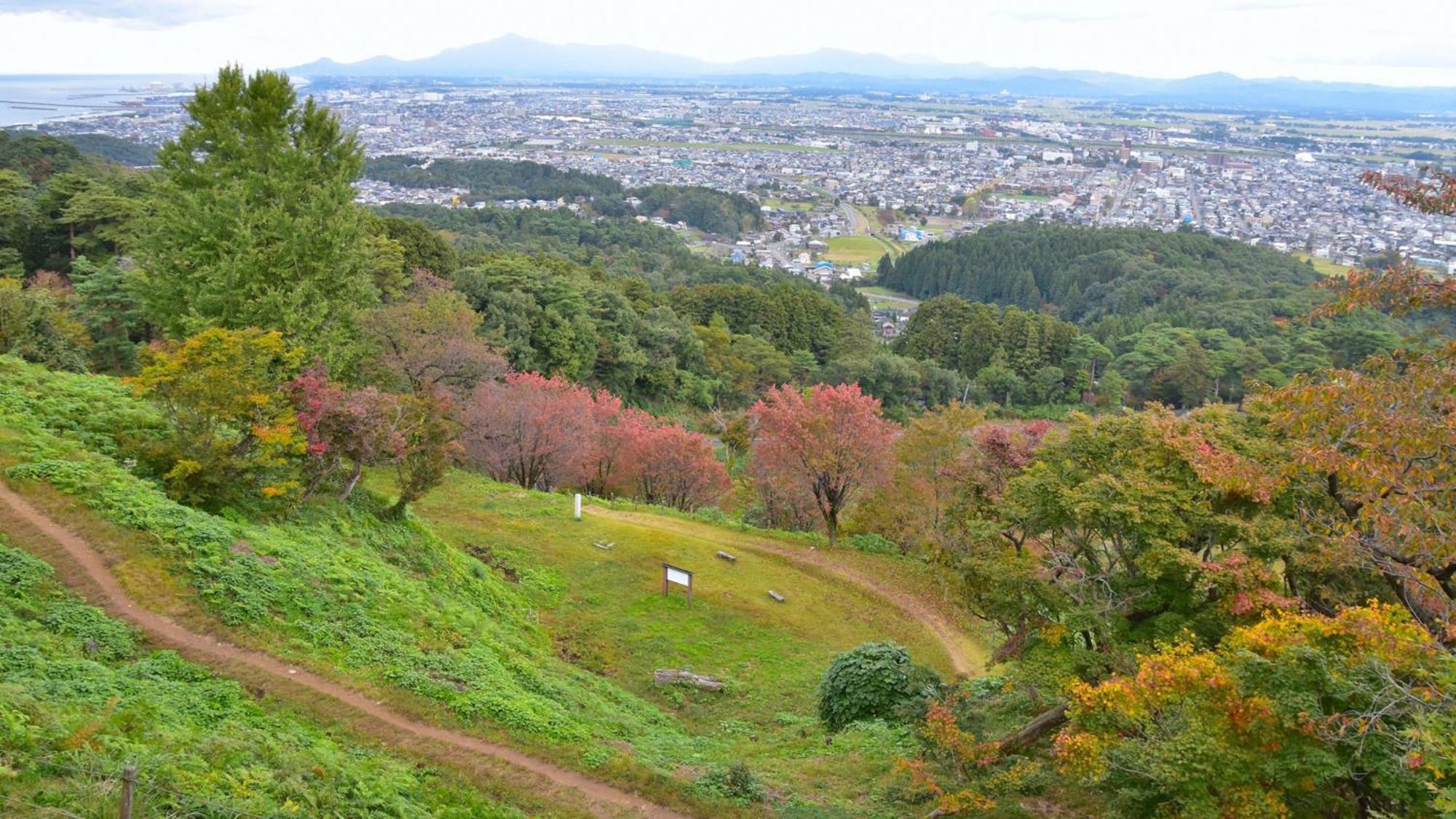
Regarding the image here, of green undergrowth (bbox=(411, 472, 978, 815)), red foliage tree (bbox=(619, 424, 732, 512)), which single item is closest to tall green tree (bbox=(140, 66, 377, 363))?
green undergrowth (bbox=(411, 472, 978, 815))

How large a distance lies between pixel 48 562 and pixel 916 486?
1669 cm

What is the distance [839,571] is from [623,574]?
4.99 m

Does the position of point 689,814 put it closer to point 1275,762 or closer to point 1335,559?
point 1275,762

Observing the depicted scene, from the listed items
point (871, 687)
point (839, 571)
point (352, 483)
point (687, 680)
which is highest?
point (352, 483)

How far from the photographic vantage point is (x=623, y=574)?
17.7 metres

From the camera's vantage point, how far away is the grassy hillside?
9812 mm

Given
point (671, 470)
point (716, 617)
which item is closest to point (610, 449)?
point (671, 470)

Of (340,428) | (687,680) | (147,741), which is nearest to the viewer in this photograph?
(147,741)

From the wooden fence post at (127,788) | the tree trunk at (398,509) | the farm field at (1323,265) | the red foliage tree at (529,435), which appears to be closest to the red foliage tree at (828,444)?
the red foliage tree at (529,435)

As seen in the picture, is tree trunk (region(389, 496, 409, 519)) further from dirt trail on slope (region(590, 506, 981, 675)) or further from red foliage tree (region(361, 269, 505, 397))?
red foliage tree (region(361, 269, 505, 397))

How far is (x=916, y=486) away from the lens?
837 inches

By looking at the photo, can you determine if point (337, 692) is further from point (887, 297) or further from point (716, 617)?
point (887, 297)

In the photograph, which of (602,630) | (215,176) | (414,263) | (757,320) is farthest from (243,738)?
(757,320)

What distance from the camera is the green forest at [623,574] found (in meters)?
6.89
